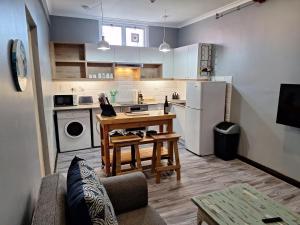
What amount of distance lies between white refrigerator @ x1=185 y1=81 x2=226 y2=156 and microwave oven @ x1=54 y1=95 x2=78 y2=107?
8.18 ft

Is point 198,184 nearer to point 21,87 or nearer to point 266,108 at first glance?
point 266,108

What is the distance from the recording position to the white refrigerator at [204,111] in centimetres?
398

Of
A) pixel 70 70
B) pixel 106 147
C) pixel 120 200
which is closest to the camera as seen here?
pixel 120 200

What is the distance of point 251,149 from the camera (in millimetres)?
3713

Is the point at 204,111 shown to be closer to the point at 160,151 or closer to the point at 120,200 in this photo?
the point at 160,151

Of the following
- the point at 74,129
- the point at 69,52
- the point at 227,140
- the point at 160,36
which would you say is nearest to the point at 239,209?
the point at 227,140

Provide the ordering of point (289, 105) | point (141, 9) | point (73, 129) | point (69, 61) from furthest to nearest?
point (69, 61), point (73, 129), point (141, 9), point (289, 105)

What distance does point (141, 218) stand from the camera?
5.37 ft

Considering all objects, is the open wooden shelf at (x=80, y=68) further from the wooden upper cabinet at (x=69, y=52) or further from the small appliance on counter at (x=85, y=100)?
the small appliance on counter at (x=85, y=100)

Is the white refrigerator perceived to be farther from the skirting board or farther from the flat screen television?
the flat screen television

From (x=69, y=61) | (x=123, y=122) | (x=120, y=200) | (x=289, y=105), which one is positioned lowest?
(x=120, y=200)

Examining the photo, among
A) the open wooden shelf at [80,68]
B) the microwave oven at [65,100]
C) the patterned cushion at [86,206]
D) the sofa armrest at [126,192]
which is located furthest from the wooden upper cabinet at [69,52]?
the patterned cushion at [86,206]

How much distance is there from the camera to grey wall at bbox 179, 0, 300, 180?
2.98m

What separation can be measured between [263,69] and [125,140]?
2.47 m
